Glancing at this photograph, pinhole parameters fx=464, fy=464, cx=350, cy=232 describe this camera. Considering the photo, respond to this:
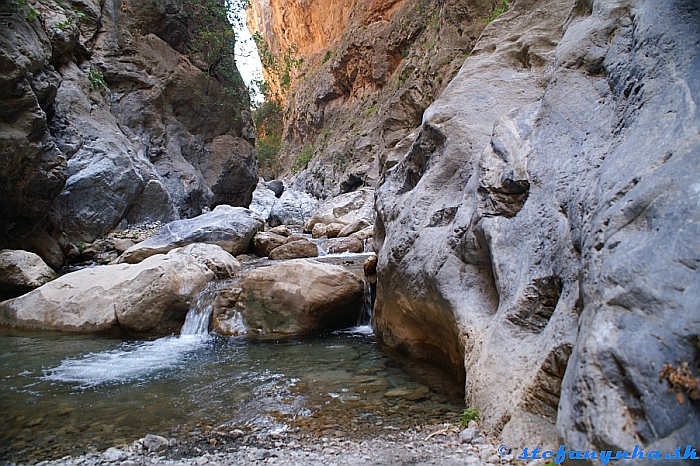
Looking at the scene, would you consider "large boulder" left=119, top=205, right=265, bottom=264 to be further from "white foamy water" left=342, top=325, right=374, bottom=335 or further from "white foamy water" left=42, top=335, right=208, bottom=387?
"white foamy water" left=342, top=325, right=374, bottom=335

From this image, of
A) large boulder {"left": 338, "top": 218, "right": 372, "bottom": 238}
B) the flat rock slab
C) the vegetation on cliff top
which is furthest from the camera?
the vegetation on cliff top

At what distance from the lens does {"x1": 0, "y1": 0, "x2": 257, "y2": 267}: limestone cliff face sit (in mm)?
8539

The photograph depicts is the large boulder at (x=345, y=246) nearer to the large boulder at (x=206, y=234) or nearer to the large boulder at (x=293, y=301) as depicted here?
the large boulder at (x=206, y=234)

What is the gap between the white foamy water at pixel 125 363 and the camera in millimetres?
4703

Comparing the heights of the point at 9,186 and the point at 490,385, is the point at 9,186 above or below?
above

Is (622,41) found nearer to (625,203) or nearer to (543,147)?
(543,147)

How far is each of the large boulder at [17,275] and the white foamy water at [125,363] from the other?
376 cm

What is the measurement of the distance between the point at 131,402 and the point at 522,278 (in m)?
3.33

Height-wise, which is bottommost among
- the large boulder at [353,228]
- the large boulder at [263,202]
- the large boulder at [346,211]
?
the large boulder at [353,228]

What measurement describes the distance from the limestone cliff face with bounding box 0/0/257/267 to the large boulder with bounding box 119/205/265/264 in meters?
2.20

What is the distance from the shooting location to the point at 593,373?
6.14ft

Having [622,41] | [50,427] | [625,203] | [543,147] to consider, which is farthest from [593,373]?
[50,427]

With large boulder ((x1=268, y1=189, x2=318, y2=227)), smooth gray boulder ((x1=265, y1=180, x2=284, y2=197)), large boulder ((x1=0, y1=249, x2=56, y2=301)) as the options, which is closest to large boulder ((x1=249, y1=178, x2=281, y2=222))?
large boulder ((x1=268, y1=189, x2=318, y2=227))

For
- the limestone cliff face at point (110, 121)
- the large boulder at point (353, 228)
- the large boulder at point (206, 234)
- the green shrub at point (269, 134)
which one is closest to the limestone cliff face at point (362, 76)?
the green shrub at point (269, 134)
